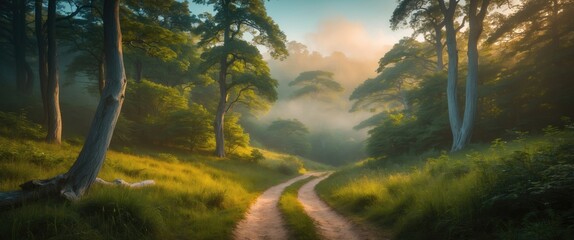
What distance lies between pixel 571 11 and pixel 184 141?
2496 cm

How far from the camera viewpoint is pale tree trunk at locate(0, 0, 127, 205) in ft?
19.9

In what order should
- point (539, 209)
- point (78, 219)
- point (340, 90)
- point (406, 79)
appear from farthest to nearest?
point (340, 90) < point (406, 79) < point (78, 219) < point (539, 209)

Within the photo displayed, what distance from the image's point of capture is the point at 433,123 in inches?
746

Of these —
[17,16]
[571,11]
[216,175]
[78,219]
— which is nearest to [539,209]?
[78,219]

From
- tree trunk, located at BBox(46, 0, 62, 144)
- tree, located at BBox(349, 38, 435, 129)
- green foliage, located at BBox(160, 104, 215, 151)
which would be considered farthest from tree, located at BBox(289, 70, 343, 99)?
tree trunk, located at BBox(46, 0, 62, 144)

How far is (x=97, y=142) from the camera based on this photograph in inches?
278

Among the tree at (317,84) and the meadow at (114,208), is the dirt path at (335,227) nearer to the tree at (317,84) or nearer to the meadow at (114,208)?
the meadow at (114,208)

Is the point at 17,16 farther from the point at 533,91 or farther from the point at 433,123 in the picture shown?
the point at 533,91

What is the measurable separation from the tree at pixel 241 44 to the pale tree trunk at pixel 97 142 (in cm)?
1309

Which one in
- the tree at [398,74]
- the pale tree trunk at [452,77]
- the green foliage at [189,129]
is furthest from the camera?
the tree at [398,74]

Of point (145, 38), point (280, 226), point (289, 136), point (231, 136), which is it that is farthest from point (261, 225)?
point (289, 136)

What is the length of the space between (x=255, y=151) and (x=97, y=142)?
725 inches

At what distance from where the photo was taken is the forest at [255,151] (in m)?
5.33

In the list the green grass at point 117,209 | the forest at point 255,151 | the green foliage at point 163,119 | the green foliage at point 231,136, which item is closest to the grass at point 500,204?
the forest at point 255,151
